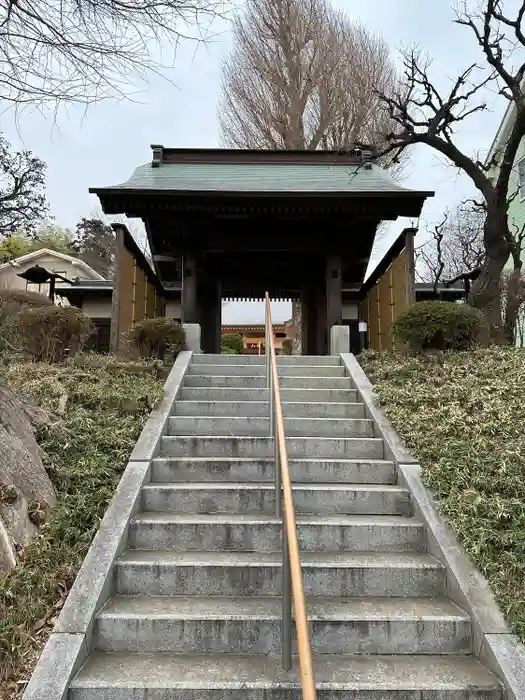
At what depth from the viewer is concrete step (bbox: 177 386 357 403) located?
529cm

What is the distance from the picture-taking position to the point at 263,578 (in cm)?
290

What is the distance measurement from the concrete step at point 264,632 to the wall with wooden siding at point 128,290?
4.65m

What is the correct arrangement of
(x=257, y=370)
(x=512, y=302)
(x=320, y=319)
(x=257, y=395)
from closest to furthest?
1. (x=257, y=395)
2. (x=257, y=370)
3. (x=512, y=302)
4. (x=320, y=319)

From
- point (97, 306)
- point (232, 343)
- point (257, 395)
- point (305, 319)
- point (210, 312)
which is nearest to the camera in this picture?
point (257, 395)

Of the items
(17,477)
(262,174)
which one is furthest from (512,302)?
(17,477)

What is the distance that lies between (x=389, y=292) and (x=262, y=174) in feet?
10.5

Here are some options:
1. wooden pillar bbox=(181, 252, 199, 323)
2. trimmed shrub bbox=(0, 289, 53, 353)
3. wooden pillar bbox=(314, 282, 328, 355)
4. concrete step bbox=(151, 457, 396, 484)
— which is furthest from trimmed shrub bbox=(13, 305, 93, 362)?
wooden pillar bbox=(314, 282, 328, 355)

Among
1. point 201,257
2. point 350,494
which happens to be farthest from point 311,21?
point 350,494

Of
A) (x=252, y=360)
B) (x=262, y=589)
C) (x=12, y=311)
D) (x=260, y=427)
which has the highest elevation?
(x=12, y=311)

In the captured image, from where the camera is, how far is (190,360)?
6.21 m

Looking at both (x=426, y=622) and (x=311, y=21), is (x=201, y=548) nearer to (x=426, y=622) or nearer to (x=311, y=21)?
(x=426, y=622)

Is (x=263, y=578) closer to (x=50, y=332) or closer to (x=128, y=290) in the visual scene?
(x=50, y=332)

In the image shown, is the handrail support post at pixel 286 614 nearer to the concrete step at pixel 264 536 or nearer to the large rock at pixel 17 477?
the concrete step at pixel 264 536

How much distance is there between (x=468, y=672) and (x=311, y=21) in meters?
17.9
